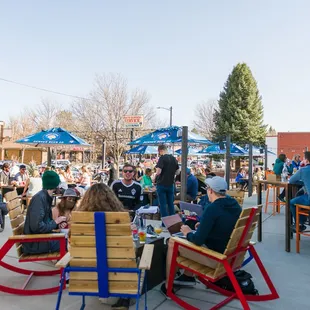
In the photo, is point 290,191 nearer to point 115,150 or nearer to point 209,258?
point 209,258

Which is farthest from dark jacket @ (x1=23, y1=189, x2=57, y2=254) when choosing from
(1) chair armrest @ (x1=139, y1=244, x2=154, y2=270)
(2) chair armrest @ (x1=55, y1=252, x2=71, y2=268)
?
(1) chair armrest @ (x1=139, y1=244, x2=154, y2=270)

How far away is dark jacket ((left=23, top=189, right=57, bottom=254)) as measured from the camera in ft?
12.0

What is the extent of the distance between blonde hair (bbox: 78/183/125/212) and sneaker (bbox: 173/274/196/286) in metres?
1.15

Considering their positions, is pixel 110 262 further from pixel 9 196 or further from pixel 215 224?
pixel 9 196

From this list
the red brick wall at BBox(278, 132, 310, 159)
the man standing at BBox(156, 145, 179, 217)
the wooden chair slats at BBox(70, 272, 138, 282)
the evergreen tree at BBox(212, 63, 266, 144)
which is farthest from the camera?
the red brick wall at BBox(278, 132, 310, 159)

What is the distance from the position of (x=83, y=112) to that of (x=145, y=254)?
23.9 metres

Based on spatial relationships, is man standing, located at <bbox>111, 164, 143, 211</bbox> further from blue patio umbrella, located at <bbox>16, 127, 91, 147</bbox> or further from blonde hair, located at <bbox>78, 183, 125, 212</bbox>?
blue patio umbrella, located at <bbox>16, 127, 91, 147</bbox>

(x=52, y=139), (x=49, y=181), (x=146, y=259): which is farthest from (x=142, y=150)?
(x=146, y=259)

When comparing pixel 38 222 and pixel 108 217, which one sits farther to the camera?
pixel 38 222

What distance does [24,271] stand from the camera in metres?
4.20

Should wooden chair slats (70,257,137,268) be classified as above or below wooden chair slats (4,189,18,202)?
below

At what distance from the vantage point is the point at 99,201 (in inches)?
124

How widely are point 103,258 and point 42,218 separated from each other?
1317 millimetres

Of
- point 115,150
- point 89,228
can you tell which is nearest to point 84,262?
point 89,228
